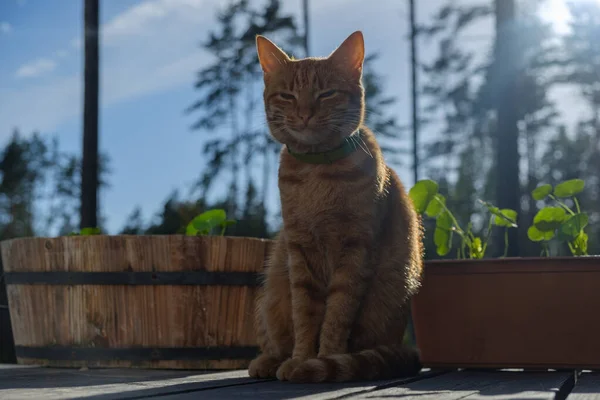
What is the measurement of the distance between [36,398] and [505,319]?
2.04 meters

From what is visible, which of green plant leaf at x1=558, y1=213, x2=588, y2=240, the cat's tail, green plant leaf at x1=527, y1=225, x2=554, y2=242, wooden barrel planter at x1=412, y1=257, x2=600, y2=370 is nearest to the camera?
the cat's tail

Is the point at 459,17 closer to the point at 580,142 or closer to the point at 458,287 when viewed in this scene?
the point at 580,142

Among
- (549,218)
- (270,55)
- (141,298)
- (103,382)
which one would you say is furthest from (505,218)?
(103,382)

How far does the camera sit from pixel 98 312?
371cm

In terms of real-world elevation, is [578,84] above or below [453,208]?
above

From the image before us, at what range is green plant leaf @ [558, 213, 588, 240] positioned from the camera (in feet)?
11.2

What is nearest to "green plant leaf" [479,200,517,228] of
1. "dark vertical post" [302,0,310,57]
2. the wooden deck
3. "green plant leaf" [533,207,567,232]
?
"green plant leaf" [533,207,567,232]

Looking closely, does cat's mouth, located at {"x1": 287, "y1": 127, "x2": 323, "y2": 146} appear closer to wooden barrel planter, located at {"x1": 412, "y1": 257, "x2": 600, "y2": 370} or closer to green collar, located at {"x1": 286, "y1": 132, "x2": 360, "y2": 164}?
green collar, located at {"x1": 286, "y1": 132, "x2": 360, "y2": 164}

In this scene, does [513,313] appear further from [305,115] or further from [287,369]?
[305,115]

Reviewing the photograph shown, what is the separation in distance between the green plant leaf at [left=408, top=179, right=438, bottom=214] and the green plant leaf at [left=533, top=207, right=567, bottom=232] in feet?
1.69

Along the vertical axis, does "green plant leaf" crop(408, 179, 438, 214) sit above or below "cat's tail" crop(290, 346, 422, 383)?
above

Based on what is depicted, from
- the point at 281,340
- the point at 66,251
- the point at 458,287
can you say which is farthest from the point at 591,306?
the point at 66,251

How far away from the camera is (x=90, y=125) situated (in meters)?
4.88

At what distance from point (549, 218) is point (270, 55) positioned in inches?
61.1
